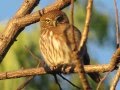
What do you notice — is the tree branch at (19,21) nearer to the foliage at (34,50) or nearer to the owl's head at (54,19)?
the owl's head at (54,19)

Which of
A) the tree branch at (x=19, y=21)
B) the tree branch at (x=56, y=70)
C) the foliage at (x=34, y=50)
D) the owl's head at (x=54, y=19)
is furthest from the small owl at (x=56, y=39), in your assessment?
the foliage at (x=34, y=50)

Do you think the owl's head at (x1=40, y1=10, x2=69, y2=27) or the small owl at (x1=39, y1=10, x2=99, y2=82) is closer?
the small owl at (x1=39, y1=10, x2=99, y2=82)

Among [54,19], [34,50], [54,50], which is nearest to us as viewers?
[54,50]

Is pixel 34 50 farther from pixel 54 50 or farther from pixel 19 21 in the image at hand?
pixel 19 21

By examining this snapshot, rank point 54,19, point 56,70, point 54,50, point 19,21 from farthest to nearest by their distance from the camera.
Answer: point 54,19, point 54,50, point 19,21, point 56,70

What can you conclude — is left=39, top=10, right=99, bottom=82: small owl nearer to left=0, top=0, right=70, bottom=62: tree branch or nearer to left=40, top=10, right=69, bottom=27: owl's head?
left=40, top=10, right=69, bottom=27: owl's head

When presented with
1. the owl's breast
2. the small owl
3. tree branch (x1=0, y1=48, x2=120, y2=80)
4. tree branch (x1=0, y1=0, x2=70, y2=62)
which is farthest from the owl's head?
tree branch (x1=0, y1=48, x2=120, y2=80)

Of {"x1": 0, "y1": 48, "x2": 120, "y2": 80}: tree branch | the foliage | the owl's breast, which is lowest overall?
the foliage

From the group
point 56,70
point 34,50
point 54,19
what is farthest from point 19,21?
point 34,50

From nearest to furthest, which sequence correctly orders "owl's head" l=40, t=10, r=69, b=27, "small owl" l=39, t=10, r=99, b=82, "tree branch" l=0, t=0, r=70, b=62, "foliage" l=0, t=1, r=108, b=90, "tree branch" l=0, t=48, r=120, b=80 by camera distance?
1. "tree branch" l=0, t=48, r=120, b=80
2. "tree branch" l=0, t=0, r=70, b=62
3. "small owl" l=39, t=10, r=99, b=82
4. "owl's head" l=40, t=10, r=69, b=27
5. "foliage" l=0, t=1, r=108, b=90
